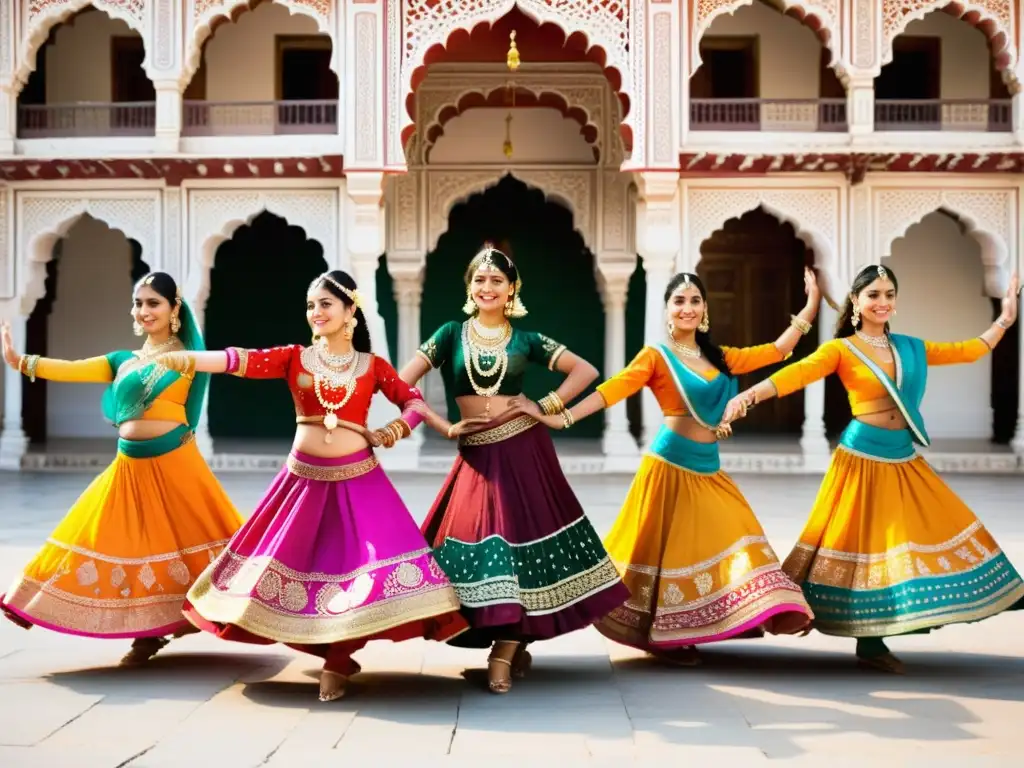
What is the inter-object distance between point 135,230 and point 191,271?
0.70m

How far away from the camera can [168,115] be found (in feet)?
38.2

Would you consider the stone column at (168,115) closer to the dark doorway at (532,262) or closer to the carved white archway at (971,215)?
the dark doorway at (532,262)

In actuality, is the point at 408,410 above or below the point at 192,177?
below

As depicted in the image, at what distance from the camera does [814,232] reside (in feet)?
39.3

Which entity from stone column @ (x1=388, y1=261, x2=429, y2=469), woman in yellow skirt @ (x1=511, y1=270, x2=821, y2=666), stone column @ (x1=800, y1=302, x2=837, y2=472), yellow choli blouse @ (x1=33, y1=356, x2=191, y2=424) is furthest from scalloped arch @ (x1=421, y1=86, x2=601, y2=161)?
yellow choli blouse @ (x1=33, y1=356, x2=191, y2=424)

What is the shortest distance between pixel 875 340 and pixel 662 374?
2.61 ft

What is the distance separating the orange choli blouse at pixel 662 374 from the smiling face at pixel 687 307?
0.14 metres

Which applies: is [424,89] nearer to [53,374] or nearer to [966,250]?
[966,250]

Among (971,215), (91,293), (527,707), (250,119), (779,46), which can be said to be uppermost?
(779,46)

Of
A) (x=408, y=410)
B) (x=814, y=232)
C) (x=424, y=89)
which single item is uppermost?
(x=424, y=89)

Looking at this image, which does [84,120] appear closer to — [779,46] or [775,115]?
[775,115]

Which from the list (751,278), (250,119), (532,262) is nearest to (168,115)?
(250,119)

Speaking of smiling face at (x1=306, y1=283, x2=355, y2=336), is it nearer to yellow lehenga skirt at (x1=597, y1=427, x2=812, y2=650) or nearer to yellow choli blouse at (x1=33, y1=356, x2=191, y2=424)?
yellow choli blouse at (x1=33, y1=356, x2=191, y2=424)

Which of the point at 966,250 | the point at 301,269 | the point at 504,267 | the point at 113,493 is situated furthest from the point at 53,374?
the point at 966,250
